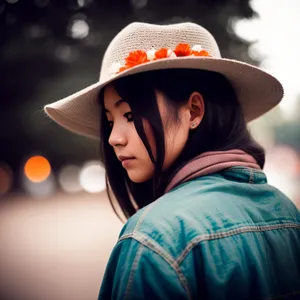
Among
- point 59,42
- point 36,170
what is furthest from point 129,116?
point 36,170

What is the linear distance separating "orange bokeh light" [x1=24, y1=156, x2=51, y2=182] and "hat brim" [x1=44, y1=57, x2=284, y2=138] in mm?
14745

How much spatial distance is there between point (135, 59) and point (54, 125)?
12.3 metres

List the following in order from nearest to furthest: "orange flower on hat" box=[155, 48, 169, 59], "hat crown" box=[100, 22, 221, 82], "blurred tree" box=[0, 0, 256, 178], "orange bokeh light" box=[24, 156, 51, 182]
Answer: "orange flower on hat" box=[155, 48, 169, 59] → "hat crown" box=[100, 22, 221, 82] → "blurred tree" box=[0, 0, 256, 178] → "orange bokeh light" box=[24, 156, 51, 182]

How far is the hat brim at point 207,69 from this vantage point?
1574mm

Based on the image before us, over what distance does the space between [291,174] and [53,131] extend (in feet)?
38.6

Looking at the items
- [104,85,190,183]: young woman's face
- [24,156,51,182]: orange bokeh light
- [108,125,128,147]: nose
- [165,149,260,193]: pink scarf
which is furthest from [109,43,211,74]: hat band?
[24,156,51,182]: orange bokeh light

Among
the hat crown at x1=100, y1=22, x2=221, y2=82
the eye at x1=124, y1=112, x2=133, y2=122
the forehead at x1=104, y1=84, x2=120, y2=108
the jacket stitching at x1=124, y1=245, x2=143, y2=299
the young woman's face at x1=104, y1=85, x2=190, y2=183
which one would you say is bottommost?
the jacket stitching at x1=124, y1=245, x2=143, y2=299

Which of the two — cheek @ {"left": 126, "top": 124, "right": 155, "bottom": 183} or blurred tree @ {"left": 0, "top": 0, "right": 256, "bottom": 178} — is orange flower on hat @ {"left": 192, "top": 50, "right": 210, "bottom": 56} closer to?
cheek @ {"left": 126, "top": 124, "right": 155, "bottom": 183}

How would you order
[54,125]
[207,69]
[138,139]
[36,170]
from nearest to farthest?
[138,139], [207,69], [54,125], [36,170]

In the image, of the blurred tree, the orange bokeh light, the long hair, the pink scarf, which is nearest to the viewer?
the pink scarf

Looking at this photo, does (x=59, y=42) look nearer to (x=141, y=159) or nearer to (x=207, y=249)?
(x=141, y=159)

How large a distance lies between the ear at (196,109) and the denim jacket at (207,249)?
0.27 m

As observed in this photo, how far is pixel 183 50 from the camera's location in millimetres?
1679

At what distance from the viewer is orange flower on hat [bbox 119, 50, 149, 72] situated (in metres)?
1.65
